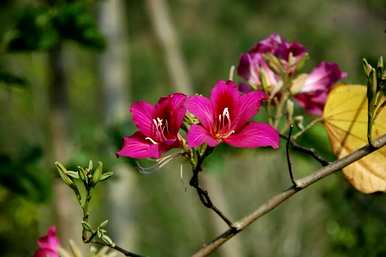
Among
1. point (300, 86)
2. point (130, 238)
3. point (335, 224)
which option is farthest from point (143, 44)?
point (300, 86)

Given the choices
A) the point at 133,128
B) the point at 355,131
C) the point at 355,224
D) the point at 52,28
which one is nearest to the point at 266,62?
the point at 355,131

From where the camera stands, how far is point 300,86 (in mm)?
937

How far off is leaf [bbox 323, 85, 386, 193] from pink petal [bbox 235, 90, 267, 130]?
13 cm

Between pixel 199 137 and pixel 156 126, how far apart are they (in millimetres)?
63

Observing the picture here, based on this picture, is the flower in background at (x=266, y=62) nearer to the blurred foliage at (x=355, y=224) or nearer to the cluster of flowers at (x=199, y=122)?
the cluster of flowers at (x=199, y=122)

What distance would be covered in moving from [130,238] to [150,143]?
403 centimetres

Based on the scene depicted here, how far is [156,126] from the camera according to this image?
0.75 metres

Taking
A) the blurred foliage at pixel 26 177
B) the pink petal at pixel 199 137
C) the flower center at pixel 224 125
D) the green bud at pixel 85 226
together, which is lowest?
the blurred foliage at pixel 26 177

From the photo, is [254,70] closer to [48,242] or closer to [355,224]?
[48,242]

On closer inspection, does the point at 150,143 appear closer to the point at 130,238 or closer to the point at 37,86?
the point at 130,238

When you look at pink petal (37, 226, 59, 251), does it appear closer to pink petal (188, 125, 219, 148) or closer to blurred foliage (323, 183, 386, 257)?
pink petal (188, 125, 219, 148)

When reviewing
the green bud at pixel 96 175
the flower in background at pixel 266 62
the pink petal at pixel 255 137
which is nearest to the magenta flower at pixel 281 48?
the flower in background at pixel 266 62

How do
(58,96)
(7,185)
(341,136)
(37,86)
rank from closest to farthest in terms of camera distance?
(341,136), (7,185), (58,96), (37,86)

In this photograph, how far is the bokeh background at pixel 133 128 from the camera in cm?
151
